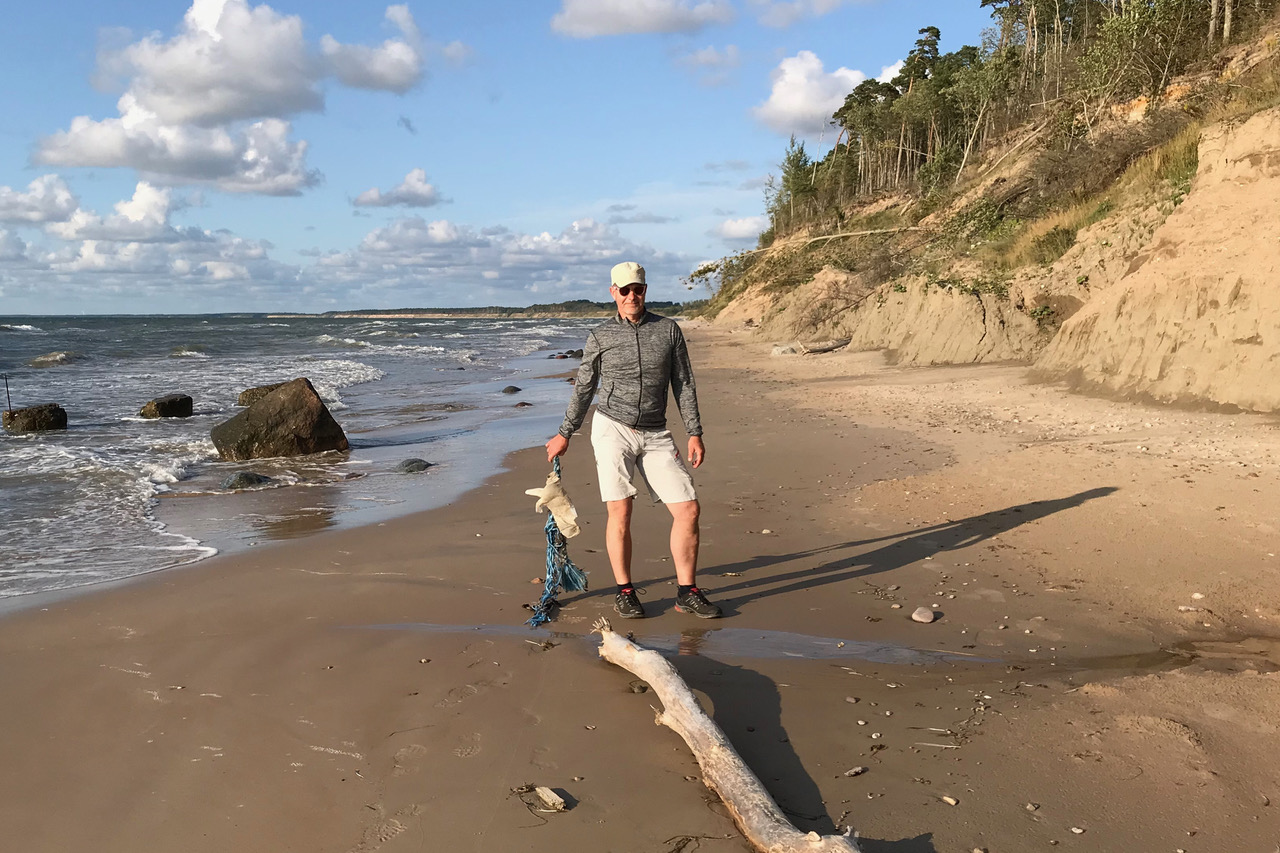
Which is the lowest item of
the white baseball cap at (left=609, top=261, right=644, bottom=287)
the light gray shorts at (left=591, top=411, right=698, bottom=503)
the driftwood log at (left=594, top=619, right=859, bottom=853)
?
the driftwood log at (left=594, top=619, right=859, bottom=853)

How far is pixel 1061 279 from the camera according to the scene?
14.2m

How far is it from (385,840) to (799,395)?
1210 cm

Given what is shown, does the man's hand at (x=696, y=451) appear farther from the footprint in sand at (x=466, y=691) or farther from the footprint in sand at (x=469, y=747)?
the footprint in sand at (x=469, y=747)

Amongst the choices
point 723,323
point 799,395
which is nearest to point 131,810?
point 799,395

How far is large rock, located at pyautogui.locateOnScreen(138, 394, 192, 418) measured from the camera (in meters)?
15.1

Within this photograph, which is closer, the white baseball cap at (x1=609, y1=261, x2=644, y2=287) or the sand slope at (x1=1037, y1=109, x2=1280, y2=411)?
the white baseball cap at (x1=609, y1=261, x2=644, y2=287)

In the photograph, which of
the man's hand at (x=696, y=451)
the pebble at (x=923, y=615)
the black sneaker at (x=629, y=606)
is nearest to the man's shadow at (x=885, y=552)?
the black sneaker at (x=629, y=606)

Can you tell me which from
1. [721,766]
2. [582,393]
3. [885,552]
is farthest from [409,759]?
[885,552]

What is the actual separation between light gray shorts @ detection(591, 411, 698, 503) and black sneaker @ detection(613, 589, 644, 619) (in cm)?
55

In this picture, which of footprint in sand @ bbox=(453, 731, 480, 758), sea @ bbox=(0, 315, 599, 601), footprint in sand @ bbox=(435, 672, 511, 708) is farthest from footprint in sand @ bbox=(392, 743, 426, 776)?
sea @ bbox=(0, 315, 599, 601)

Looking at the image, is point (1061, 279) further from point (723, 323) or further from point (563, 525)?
point (723, 323)

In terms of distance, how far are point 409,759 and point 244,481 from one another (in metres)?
7.04

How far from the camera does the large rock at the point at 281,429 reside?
11086 millimetres

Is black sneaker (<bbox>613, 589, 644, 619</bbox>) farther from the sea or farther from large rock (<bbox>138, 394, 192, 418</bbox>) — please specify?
large rock (<bbox>138, 394, 192, 418</bbox>)
